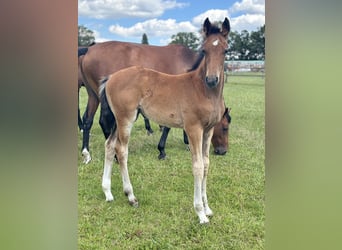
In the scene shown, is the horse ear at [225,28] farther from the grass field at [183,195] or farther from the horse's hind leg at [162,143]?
the horse's hind leg at [162,143]

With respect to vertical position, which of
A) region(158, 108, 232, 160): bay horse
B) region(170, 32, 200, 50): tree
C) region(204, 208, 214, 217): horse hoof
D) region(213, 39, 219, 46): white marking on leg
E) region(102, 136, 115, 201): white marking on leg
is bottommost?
region(204, 208, 214, 217): horse hoof

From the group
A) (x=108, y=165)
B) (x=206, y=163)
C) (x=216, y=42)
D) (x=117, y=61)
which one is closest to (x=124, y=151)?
(x=108, y=165)

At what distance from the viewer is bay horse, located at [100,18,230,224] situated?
1189mm

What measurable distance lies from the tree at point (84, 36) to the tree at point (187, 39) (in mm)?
277

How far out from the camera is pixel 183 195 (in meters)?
1.23

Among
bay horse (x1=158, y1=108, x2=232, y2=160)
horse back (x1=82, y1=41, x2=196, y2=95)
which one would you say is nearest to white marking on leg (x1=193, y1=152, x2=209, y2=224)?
bay horse (x1=158, y1=108, x2=232, y2=160)

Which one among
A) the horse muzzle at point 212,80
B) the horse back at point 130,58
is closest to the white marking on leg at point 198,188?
the horse muzzle at point 212,80

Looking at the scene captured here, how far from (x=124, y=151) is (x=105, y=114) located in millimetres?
184

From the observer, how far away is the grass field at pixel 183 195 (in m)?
1.08

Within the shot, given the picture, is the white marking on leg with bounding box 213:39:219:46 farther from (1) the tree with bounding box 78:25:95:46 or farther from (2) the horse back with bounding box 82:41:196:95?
(1) the tree with bounding box 78:25:95:46

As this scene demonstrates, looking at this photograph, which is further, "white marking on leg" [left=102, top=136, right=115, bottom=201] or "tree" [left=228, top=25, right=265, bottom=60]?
"white marking on leg" [left=102, top=136, right=115, bottom=201]
